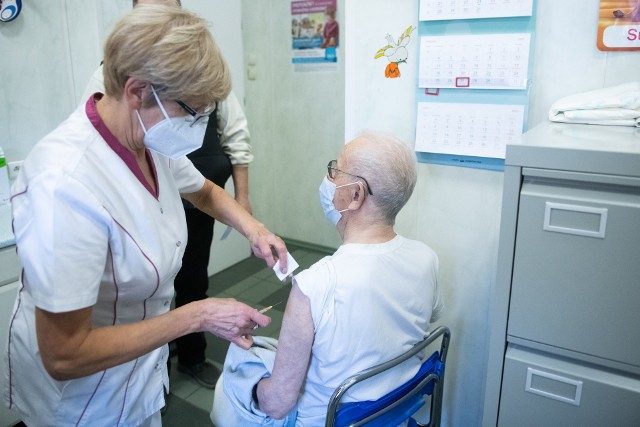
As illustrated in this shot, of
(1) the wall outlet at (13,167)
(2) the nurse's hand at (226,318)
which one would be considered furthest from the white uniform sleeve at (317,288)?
(1) the wall outlet at (13,167)

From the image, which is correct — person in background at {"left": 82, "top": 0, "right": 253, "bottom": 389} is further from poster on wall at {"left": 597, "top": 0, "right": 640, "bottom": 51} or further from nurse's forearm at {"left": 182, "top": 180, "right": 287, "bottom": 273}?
poster on wall at {"left": 597, "top": 0, "right": 640, "bottom": 51}

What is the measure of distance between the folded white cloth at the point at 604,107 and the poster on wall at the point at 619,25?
0.39ft

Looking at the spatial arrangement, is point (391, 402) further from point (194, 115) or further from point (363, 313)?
point (194, 115)

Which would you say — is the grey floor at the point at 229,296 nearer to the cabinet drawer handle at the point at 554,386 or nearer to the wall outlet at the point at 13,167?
the wall outlet at the point at 13,167

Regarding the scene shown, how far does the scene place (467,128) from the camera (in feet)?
5.18

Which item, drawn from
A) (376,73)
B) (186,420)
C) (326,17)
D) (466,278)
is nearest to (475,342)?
(466,278)

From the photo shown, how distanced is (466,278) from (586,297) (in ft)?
2.27

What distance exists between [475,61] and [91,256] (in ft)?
4.03

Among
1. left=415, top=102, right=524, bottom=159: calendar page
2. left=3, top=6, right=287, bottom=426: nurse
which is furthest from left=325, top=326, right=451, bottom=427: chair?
left=415, top=102, right=524, bottom=159: calendar page

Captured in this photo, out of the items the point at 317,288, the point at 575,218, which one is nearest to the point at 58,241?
the point at 317,288

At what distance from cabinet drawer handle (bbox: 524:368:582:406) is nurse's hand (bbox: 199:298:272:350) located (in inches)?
25.5

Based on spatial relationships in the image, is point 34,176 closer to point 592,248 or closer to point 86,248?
point 86,248

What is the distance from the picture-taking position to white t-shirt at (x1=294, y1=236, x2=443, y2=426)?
112cm

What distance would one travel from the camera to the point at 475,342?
68.9 inches
